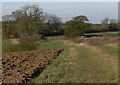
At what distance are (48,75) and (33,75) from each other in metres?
0.97

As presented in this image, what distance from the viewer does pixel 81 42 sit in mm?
49219

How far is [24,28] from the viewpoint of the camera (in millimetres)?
53062

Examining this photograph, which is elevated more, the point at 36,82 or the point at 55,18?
the point at 55,18

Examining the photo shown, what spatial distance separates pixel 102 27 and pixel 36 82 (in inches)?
2497

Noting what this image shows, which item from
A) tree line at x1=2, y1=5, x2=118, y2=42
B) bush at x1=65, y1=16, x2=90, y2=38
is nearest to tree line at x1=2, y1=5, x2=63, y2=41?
tree line at x1=2, y1=5, x2=118, y2=42

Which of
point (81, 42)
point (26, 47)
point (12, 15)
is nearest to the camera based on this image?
point (26, 47)

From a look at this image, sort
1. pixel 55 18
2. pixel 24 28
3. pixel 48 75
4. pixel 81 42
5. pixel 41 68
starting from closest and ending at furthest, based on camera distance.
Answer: pixel 48 75
pixel 41 68
pixel 81 42
pixel 24 28
pixel 55 18

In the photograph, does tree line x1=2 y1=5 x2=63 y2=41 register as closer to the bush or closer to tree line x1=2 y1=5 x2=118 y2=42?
tree line x1=2 y1=5 x2=118 y2=42

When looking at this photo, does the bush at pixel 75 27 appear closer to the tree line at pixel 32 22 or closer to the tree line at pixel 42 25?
the tree line at pixel 42 25

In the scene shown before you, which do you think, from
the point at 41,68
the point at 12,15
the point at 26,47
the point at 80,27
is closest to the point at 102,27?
the point at 80,27

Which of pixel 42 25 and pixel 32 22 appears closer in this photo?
pixel 32 22

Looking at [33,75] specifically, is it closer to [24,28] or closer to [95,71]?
[95,71]

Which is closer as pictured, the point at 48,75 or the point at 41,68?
the point at 48,75

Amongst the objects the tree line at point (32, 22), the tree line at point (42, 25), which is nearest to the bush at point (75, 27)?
the tree line at point (42, 25)
